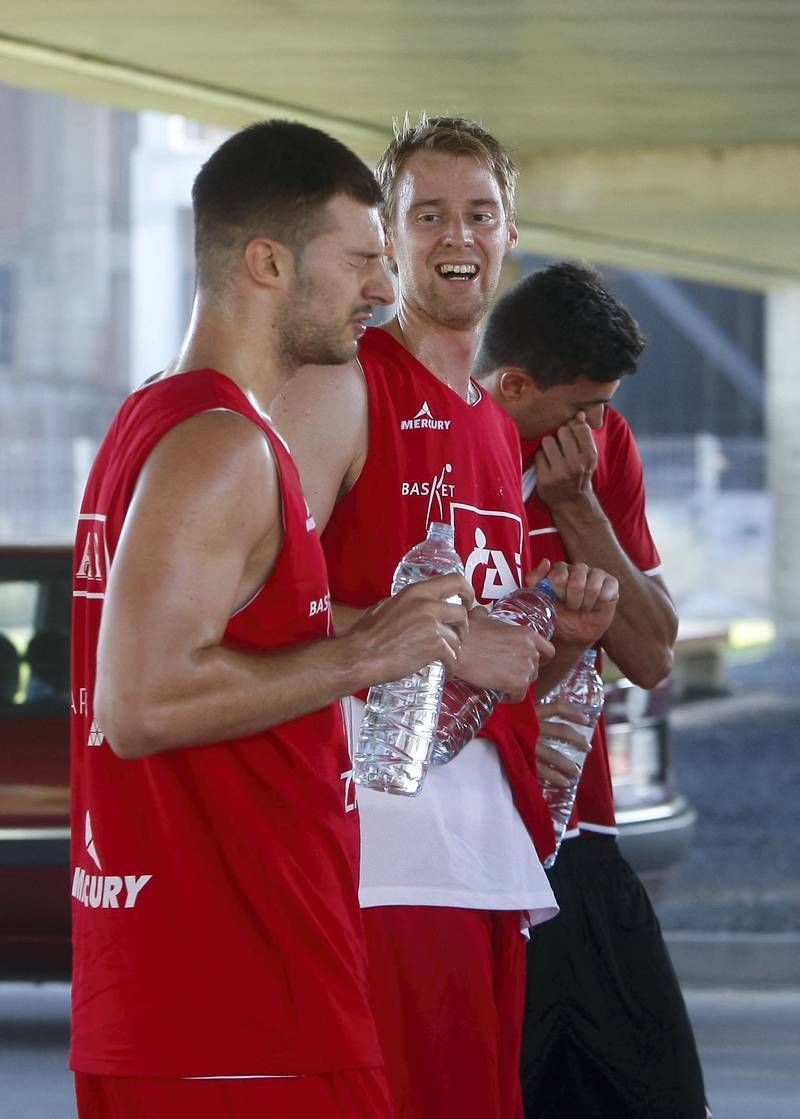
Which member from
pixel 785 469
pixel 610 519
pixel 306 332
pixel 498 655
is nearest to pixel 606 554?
pixel 610 519

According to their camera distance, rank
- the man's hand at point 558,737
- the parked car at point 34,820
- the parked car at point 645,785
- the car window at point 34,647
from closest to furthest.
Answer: the man's hand at point 558,737, the parked car at point 34,820, the car window at point 34,647, the parked car at point 645,785

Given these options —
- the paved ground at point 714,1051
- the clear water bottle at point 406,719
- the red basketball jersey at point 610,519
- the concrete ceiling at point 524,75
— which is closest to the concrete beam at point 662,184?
the concrete ceiling at point 524,75

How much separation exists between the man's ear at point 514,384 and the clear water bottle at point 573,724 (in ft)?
1.66

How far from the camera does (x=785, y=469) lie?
30.4m

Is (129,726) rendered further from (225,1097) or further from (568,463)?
(568,463)

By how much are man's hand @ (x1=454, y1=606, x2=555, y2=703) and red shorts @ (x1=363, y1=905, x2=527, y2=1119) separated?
380 millimetres

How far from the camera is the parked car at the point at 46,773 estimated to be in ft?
20.6

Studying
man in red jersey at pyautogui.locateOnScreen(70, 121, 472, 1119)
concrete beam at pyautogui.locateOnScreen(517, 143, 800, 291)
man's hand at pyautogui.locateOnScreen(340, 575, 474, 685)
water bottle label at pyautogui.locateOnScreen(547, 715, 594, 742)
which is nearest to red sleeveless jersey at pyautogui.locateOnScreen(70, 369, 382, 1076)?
man in red jersey at pyautogui.locateOnScreen(70, 121, 472, 1119)

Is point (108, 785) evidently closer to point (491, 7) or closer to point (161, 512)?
point (161, 512)

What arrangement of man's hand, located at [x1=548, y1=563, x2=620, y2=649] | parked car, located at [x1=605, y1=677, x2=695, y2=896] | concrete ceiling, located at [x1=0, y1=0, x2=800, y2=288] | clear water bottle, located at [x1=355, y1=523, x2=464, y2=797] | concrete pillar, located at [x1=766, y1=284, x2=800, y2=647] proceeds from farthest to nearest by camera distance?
concrete pillar, located at [x1=766, y1=284, x2=800, y2=647] → concrete ceiling, located at [x1=0, y1=0, x2=800, y2=288] → parked car, located at [x1=605, y1=677, x2=695, y2=896] → man's hand, located at [x1=548, y1=563, x2=620, y2=649] → clear water bottle, located at [x1=355, y1=523, x2=464, y2=797]

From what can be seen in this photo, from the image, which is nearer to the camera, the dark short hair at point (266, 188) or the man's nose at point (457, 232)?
the dark short hair at point (266, 188)

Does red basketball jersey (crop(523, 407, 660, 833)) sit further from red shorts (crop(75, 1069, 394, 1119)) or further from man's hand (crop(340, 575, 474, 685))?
red shorts (crop(75, 1069, 394, 1119))

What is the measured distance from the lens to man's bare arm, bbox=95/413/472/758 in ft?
8.08

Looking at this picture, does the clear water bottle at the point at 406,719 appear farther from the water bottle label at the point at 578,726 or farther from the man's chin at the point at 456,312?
the water bottle label at the point at 578,726
